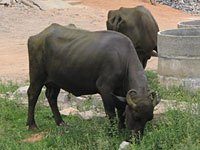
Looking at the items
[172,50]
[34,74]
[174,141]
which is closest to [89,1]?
[172,50]

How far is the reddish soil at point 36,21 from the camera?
714 inches

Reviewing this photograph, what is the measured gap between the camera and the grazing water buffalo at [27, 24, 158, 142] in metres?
8.35

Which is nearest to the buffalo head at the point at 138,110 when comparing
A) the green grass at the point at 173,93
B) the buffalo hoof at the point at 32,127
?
the buffalo hoof at the point at 32,127

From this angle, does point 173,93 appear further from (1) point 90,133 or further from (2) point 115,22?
(1) point 90,133

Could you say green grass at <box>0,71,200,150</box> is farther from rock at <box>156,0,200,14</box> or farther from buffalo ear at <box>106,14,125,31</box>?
rock at <box>156,0,200,14</box>

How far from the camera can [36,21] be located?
91.3 ft

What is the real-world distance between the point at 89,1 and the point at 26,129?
26142 mm

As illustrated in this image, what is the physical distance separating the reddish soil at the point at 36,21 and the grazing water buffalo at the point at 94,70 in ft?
19.4

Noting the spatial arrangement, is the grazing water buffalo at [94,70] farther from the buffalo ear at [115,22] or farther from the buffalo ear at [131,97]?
the buffalo ear at [115,22]

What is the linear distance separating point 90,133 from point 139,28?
16.0 ft

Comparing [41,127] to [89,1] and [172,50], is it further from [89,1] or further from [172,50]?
[89,1]

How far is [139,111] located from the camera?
8188 millimetres

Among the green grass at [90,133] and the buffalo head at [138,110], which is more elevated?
the buffalo head at [138,110]

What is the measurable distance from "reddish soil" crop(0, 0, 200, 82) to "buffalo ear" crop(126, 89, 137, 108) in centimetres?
780
